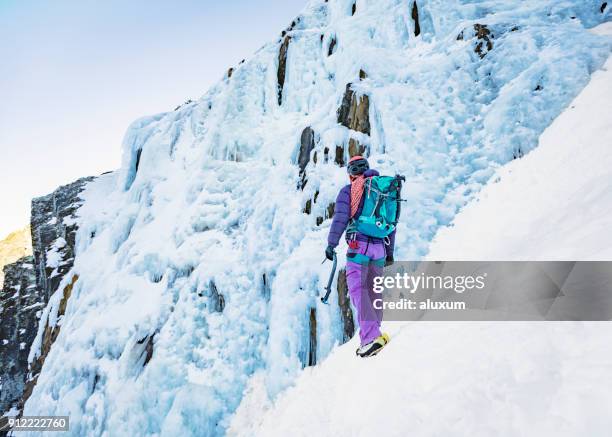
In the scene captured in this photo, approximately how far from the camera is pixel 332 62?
31.4 ft

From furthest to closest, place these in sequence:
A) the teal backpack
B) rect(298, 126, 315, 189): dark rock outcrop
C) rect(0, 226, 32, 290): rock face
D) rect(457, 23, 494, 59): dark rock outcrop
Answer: rect(0, 226, 32, 290): rock face < rect(298, 126, 315, 189): dark rock outcrop < rect(457, 23, 494, 59): dark rock outcrop < the teal backpack

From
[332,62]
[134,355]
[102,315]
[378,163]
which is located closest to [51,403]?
[102,315]

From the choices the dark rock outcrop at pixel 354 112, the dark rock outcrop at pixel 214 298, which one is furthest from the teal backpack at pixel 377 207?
the dark rock outcrop at pixel 214 298

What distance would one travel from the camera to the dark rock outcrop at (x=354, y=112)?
23.8ft

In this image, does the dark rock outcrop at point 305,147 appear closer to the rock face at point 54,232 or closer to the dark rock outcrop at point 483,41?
the dark rock outcrop at point 483,41

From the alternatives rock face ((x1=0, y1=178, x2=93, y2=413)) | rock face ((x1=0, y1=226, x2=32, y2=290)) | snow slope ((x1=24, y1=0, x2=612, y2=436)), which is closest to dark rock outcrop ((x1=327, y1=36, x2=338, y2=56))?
snow slope ((x1=24, y1=0, x2=612, y2=436))

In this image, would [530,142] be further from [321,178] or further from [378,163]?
[321,178]

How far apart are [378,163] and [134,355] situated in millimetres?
6297

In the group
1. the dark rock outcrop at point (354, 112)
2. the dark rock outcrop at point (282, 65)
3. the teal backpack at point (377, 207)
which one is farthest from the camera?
the dark rock outcrop at point (282, 65)

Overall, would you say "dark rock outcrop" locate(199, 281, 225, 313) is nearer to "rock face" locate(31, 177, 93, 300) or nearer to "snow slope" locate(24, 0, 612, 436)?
"snow slope" locate(24, 0, 612, 436)

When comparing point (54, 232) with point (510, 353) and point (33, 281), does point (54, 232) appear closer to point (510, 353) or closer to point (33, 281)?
point (33, 281)

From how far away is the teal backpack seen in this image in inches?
126

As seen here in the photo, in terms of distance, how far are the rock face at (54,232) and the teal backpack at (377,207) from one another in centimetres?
2094

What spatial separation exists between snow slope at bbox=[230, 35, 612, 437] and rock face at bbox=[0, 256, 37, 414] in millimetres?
24816
